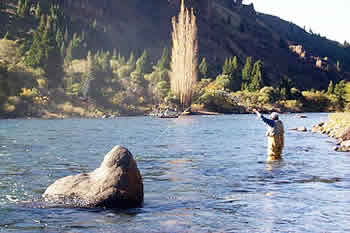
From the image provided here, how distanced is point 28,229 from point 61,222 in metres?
0.89

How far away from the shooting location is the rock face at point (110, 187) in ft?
50.8

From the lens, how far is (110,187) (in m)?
15.5

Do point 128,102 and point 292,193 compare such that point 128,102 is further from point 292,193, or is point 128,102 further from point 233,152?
point 292,193

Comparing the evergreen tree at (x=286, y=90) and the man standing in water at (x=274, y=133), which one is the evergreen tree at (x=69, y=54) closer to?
the evergreen tree at (x=286, y=90)

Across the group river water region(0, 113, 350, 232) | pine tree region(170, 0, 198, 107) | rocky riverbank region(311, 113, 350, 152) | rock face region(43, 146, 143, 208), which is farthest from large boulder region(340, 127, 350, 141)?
pine tree region(170, 0, 198, 107)

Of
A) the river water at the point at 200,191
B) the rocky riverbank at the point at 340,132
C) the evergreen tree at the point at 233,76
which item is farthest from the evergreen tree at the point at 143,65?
the river water at the point at 200,191

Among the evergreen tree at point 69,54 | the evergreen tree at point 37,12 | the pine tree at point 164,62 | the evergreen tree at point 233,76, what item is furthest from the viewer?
the evergreen tree at point 37,12

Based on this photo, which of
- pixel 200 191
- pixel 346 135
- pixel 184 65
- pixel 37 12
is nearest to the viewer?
pixel 200 191

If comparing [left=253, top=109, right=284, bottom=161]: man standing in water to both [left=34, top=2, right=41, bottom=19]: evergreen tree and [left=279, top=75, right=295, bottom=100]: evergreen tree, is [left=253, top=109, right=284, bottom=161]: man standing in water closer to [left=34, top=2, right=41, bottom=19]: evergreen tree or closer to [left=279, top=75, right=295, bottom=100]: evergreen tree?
[left=279, top=75, right=295, bottom=100]: evergreen tree

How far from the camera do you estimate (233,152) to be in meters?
34.1

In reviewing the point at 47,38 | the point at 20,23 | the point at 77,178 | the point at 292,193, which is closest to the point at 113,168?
the point at 77,178

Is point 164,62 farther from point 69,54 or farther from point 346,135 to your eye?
point 346,135

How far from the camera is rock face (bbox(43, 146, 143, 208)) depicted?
50.8 feet

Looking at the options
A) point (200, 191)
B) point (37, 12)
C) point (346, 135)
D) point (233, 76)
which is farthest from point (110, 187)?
point (37, 12)
